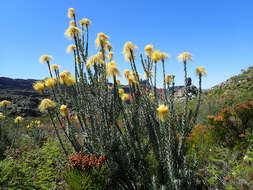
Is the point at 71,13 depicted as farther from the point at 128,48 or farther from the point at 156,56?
the point at 156,56

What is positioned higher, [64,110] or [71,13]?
[71,13]

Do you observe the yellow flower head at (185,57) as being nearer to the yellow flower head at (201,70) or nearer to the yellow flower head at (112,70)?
the yellow flower head at (201,70)

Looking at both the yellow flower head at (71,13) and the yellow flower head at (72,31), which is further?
the yellow flower head at (71,13)

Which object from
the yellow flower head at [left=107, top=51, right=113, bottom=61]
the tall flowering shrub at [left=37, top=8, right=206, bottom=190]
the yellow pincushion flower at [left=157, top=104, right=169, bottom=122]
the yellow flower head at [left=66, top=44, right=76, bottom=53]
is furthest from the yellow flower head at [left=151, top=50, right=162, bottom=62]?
the yellow flower head at [left=66, top=44, right=76, bottom=53]

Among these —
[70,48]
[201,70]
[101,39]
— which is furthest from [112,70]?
[201,70]

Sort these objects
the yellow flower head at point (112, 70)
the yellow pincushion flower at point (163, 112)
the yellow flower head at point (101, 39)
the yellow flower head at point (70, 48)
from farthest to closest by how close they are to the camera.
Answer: the yellow flower head at point (70, 48)
the yellow flower head at point (101, 39)
the yellow flower head at point (112, 70)
the yellow pincushion flower at point (163, 112)

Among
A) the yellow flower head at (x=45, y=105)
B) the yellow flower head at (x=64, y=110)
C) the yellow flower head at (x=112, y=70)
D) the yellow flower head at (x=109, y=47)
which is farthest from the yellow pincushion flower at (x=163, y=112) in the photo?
the yellow flower head at (x=109, y=47)

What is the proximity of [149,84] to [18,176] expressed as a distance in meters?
2.49

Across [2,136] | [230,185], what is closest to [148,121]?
[230,185]

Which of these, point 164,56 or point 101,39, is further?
point 101,39

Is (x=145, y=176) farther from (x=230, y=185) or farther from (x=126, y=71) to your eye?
(x=126, y=71)

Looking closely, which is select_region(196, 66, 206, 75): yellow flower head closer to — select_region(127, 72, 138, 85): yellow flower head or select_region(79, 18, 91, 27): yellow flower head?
select_region(127, 72, 138, 85): yellow flower head

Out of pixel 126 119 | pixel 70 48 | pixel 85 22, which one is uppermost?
pixel 85 22

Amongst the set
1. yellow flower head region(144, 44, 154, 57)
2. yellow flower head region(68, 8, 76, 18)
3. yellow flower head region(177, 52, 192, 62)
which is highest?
yellow flower head region(68, 8, 76, 18)
